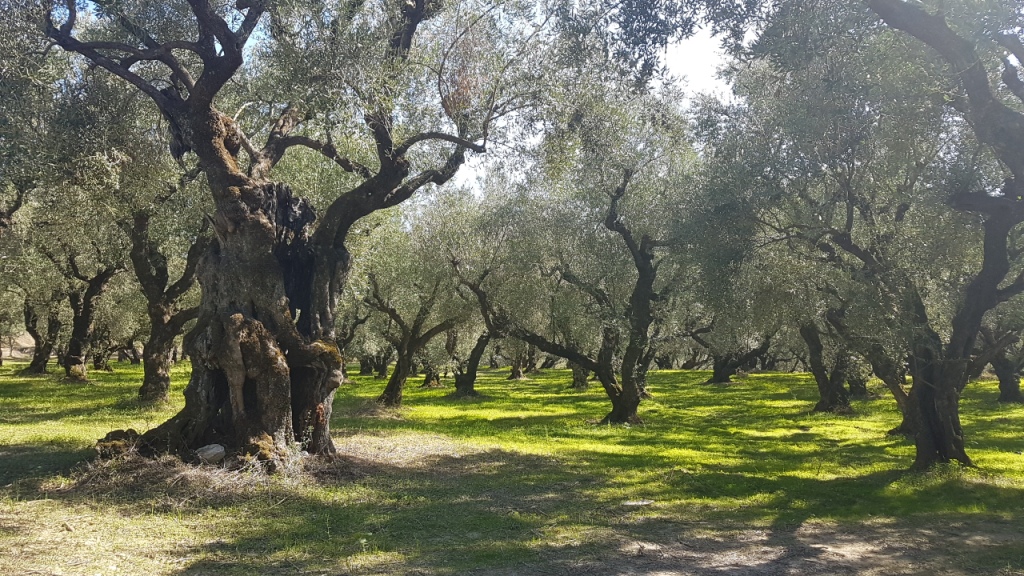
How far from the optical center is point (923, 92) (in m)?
12.1

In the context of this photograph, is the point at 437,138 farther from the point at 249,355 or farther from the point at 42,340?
the point at 42,340

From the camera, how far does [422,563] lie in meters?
7.48

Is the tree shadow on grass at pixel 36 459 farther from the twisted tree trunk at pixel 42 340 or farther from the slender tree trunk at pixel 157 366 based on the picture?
the twisted tree trunk at pixel 42 340

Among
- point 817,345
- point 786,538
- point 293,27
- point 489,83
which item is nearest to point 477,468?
point 786,538

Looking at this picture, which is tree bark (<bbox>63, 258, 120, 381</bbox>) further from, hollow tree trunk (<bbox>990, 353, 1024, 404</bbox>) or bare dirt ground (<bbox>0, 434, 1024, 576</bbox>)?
hollow tree trunk (<bbox>990, 353, 1024, 404</bbox>)

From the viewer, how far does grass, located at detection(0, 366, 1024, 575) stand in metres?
7.68

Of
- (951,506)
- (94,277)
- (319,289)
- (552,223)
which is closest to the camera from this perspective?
(951,506)

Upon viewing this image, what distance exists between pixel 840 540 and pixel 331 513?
6.57 metres

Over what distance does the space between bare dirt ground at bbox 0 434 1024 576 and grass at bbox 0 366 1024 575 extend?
0.10 ft

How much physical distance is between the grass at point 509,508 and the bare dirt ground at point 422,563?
3cm

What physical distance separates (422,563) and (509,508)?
10.0 ft

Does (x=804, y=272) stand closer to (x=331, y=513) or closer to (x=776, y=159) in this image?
(x=776, y=159)

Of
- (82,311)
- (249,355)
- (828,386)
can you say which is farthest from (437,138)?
(82,311)

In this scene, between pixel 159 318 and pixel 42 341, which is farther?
pixel 42 341
